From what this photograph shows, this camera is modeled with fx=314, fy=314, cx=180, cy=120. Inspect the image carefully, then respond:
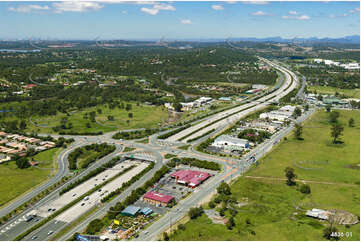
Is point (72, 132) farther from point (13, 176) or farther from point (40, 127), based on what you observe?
point (13, 176)

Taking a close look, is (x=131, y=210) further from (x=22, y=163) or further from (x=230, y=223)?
(x=22, y=163)

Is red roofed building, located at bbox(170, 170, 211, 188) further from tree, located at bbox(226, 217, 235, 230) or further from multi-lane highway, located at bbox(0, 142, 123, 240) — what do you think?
multi-lane highway, located at bbox(0, 142, 123, 240)

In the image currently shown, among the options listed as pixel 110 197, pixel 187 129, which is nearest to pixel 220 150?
pixel 187 129

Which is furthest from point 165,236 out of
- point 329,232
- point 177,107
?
point 177,107

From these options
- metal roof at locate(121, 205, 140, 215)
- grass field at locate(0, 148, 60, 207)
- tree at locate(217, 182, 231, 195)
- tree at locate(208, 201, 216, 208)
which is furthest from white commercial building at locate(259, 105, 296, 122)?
metal roof at locate(121, 205, 140, 215)

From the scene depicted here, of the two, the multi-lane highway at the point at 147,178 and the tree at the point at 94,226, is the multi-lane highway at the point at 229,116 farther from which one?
the tree at the point at 94,226
